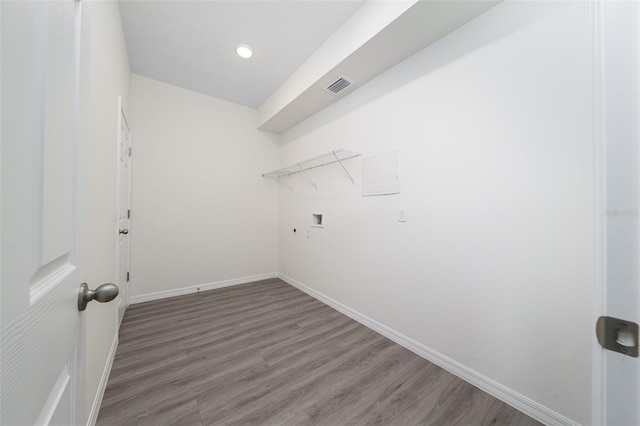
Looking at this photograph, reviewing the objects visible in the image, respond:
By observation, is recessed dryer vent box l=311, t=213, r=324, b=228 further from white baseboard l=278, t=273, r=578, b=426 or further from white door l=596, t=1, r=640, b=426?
white door l=596, t=1, r=640, b=426

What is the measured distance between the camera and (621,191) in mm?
426

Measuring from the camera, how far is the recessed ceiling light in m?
2.33

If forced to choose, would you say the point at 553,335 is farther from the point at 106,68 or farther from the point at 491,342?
the point at 106,68

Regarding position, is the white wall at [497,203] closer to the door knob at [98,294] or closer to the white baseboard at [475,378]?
the white baseboard at [475,378]

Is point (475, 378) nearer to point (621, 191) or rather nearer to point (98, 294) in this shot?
point (621, 191)

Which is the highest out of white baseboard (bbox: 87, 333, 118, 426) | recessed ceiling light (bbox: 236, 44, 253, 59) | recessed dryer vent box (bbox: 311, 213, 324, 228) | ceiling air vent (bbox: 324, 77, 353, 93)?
recessed ceiling light (bbox: 236, 44, 253, 59)

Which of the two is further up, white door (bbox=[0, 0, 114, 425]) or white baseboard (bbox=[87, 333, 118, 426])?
white door (bbox=[0, 0, 114, 425])

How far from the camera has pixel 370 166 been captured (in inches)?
91.4

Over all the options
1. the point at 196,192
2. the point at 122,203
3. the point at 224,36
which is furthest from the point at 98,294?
the point at 196,192

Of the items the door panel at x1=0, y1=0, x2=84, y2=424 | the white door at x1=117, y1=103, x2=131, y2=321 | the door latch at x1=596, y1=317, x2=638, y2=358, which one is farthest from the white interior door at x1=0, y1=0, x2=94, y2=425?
the white door at x1=117, y1=103, x2=131, y2=321

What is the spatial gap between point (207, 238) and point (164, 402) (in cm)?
220

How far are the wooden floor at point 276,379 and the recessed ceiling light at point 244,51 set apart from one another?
9.42 feet

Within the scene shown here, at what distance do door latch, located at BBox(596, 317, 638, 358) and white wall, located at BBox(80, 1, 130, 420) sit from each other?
1.60 m

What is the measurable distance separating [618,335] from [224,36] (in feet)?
10.0
